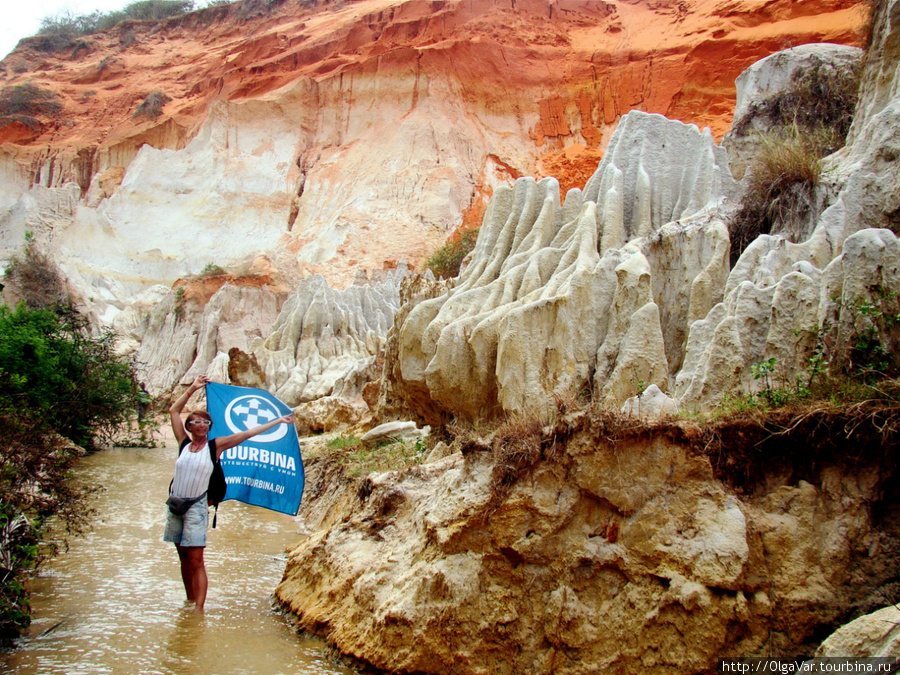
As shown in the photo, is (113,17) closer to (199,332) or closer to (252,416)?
(199,332)

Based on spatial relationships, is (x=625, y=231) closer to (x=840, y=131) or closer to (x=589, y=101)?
(x=840, y=131)

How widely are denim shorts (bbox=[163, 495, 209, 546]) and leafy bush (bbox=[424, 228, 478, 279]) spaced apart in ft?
84.6

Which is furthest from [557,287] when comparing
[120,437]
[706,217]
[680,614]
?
[120,437]

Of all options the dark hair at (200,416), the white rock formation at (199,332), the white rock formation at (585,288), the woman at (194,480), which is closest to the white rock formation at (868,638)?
the white rock formation at (585,288)

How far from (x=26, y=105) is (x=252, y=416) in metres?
56.7

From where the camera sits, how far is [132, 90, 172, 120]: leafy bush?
49750mm

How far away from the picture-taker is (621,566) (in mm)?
4406

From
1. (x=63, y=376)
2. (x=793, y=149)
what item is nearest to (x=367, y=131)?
(x=63, y=376)

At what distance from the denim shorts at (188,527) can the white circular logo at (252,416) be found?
2.16 ft

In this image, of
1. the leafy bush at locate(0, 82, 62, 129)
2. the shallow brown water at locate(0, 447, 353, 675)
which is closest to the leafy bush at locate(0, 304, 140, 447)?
the shallow brown water at locate(0, 447, 353, 675)

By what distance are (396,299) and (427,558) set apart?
23.0 metres

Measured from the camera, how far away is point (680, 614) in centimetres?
416

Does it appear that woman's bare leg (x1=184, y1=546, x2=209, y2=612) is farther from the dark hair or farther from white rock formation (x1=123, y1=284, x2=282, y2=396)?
white rock formation (x1=123, y1=284, x2=282, y2=396)

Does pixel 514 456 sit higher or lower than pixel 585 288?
lower
